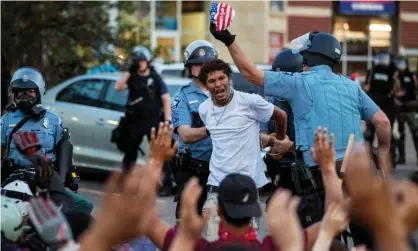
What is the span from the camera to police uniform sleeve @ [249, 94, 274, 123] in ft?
23.0

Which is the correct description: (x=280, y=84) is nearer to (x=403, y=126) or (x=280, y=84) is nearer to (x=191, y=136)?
(x=191, y=136)

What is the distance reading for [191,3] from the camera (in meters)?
28.7

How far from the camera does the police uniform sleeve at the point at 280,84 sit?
658 cm

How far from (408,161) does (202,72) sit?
11.1 metres

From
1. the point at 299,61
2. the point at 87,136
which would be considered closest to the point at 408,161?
the point at 87,136

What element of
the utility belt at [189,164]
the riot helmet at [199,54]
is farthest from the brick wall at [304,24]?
the utility belt at [189,164]

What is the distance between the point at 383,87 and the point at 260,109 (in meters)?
9.28

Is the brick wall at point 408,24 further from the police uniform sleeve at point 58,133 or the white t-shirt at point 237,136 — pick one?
the police uniform sleeve at point 58,133

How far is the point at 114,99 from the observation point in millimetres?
13742

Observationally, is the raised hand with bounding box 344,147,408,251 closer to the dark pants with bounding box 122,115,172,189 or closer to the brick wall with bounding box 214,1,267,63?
the dark pants with bounding box 122,115,172,189

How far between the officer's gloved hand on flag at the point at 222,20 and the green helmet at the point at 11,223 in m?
1.97

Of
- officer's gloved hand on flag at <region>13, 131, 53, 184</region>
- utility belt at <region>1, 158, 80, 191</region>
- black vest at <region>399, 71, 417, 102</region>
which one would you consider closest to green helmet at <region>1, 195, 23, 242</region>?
officer's gloved hand on flag at <region>13, 131, 53, 184</region>

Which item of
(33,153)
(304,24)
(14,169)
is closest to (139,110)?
(14,169)

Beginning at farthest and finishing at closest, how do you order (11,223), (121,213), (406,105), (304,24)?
(304,24) → (406,105) → (11,223) → (121,213)
